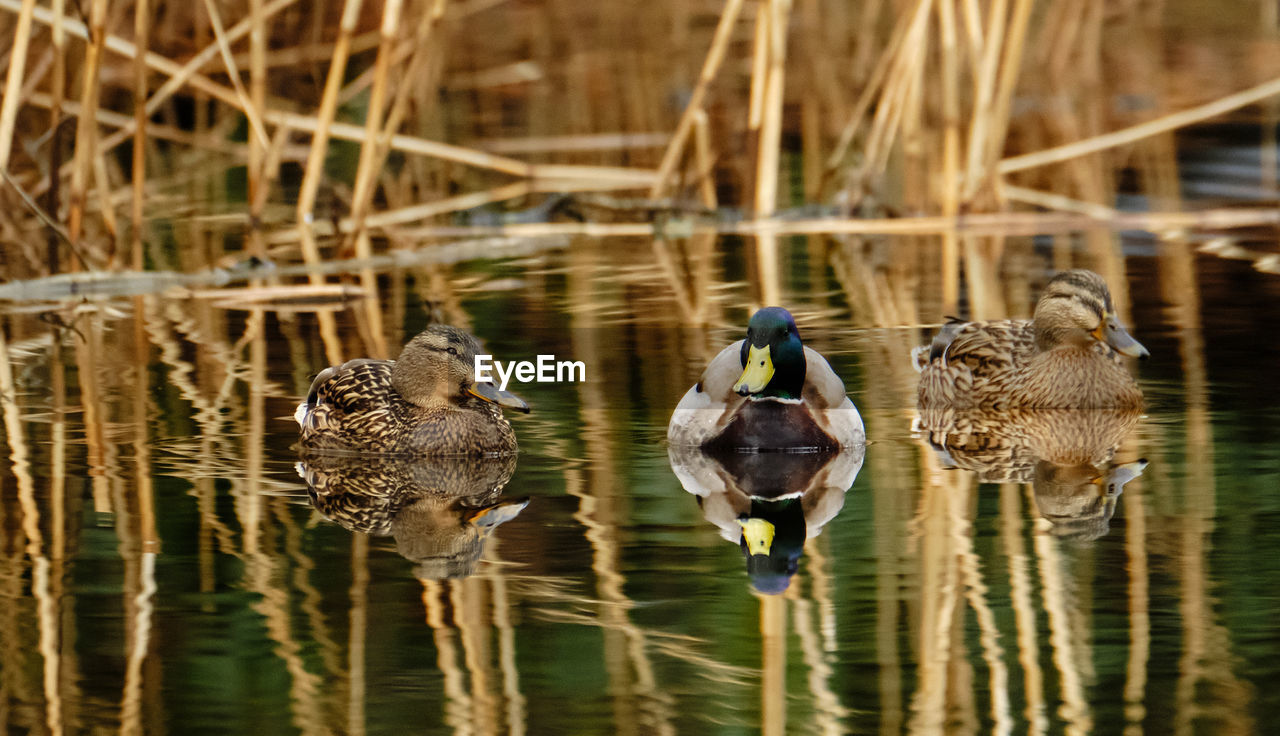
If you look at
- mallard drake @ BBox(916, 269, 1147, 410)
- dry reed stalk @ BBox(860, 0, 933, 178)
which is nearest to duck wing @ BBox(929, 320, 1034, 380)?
mallard drake @ BBox(916, 269, 1147, 410)

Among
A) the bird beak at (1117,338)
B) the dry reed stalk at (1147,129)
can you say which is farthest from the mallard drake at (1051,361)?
the dry reed stalk at (1147,129)

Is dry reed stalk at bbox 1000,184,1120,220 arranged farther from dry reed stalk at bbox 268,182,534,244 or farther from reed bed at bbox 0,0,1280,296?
dry reed stalk at bbox 268,182,534,244

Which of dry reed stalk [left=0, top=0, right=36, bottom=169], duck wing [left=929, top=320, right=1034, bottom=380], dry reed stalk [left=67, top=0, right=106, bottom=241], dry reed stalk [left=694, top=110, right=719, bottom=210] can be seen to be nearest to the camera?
duck wing [left=929, top=320, right=1034, bottom=380]

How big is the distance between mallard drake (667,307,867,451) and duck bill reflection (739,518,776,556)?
94 cm

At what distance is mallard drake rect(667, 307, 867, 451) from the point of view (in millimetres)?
6977

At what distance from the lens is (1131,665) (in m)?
4.64

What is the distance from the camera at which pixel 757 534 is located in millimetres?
5902

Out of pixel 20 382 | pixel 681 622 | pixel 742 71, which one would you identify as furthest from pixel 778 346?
pixel 742 71

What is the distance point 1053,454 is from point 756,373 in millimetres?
997

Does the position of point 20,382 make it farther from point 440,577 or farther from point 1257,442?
point 1257,442

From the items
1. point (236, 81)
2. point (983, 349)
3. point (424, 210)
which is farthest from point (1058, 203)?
point (236, 81)

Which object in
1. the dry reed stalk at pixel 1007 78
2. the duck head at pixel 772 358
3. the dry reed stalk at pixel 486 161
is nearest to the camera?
the duck head at pixel 772 358

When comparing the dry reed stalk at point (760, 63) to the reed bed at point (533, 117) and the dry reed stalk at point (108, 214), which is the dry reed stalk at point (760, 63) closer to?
the reed bed at point (533, 117)

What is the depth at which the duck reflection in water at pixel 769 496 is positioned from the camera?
565cm
